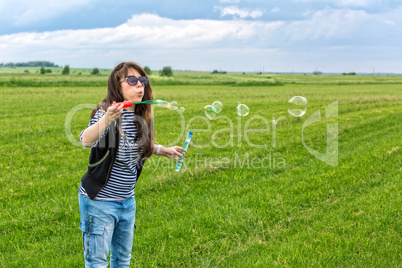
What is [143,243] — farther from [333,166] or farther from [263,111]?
[263,111]

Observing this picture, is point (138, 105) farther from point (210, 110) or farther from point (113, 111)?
point (210, 110)

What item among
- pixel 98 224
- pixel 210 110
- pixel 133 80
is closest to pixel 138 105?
pixel 133 80

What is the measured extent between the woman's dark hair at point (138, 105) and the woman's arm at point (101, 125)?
0.28 metres

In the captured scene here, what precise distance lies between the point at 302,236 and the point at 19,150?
8.64m

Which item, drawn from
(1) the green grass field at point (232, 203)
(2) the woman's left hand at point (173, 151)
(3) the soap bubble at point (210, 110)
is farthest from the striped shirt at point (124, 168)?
(3) the soap bubble at point (210, 110)

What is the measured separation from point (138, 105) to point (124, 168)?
0.64 metres

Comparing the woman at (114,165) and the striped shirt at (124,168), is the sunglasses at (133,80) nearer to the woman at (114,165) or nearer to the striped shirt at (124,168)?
the woman at (114,165)

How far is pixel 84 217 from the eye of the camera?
128 inches

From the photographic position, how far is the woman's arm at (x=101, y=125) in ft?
9.45

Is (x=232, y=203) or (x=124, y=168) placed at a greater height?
(x=124, y=168)

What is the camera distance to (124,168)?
335cm

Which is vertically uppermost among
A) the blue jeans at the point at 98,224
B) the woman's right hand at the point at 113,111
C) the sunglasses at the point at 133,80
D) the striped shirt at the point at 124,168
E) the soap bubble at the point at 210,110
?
the sunglasses at the point at 133,80

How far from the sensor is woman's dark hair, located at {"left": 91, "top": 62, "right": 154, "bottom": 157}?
10.9 ft

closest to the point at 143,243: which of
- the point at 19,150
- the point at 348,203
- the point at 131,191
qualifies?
the point at 131,191
